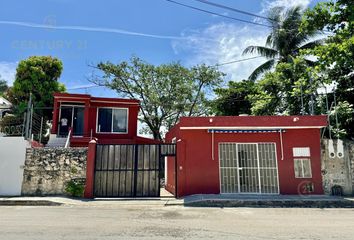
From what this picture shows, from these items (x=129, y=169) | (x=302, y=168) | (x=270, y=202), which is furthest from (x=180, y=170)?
(x=302, y=168)

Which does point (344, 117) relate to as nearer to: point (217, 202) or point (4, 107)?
point (217, 202)

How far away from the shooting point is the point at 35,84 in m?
24.3

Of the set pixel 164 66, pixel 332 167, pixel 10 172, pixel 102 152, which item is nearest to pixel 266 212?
pixel 332 167

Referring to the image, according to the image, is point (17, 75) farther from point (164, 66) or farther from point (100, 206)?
point (100, 206)

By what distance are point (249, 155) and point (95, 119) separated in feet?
37.0

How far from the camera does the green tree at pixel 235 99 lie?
86.1 feet

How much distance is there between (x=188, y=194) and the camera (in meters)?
12.8

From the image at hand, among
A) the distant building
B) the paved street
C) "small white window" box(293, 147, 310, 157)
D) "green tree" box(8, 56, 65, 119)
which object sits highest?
"green tree" box(8, 56, 65, 119)

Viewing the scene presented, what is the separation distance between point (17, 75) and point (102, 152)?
1624 cm

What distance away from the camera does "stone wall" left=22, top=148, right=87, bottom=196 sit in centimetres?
1312

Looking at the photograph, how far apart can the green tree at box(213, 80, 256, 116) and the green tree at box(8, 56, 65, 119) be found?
49.6 feet

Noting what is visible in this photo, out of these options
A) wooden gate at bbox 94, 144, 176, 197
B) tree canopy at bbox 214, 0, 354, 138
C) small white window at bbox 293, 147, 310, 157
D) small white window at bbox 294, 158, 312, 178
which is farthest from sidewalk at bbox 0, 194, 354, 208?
tree canopy at bbox 214, 0, 354, 138

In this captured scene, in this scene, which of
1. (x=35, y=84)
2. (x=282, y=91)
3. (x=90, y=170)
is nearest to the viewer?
(x=90, y=170)

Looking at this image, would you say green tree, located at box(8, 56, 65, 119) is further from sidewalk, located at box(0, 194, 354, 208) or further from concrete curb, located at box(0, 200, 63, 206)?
sidewalk, located at box(0, 194, 354, 208)
